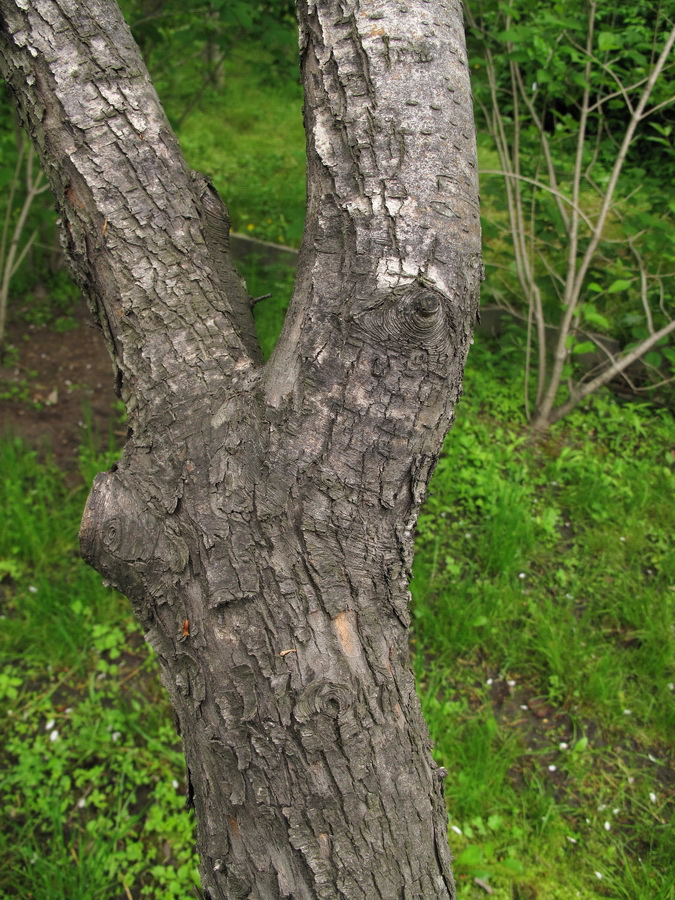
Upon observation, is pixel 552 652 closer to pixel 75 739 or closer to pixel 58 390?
pixel 75 739

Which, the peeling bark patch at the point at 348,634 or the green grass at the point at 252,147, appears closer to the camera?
the peeling bark patch at the point at 348,634

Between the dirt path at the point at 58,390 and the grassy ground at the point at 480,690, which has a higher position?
the dirt path at the point at 58,390

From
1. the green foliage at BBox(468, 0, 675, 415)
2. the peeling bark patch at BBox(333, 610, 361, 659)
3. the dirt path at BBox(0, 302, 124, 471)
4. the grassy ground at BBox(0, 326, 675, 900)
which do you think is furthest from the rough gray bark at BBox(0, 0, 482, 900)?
the dirt path at BBox(0, 302, 124, 471)

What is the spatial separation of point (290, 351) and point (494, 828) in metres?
1.81

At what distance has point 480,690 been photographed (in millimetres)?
2430

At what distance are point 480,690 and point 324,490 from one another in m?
1.76

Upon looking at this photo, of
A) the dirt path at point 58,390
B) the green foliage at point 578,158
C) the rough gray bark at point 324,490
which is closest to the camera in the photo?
the rough gray bark at point 324,490

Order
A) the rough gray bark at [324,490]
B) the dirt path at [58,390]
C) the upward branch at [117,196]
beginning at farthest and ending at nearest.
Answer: the dirt path at [58,390] → the upward branch at [117,196] → the rough gray bark at [324,490]

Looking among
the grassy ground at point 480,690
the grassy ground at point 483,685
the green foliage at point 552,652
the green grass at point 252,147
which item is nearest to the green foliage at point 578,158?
the green foliage at point 552,652

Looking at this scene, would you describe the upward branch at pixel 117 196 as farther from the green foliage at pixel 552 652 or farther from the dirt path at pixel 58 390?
the dirt path at pixel 58 390

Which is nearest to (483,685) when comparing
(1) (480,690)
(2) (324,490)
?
(1) (480,690)

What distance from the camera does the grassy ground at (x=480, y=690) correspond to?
1.95m

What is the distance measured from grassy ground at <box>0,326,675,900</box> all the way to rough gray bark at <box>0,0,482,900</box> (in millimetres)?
1077

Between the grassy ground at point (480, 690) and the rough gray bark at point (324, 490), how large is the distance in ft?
3.53
